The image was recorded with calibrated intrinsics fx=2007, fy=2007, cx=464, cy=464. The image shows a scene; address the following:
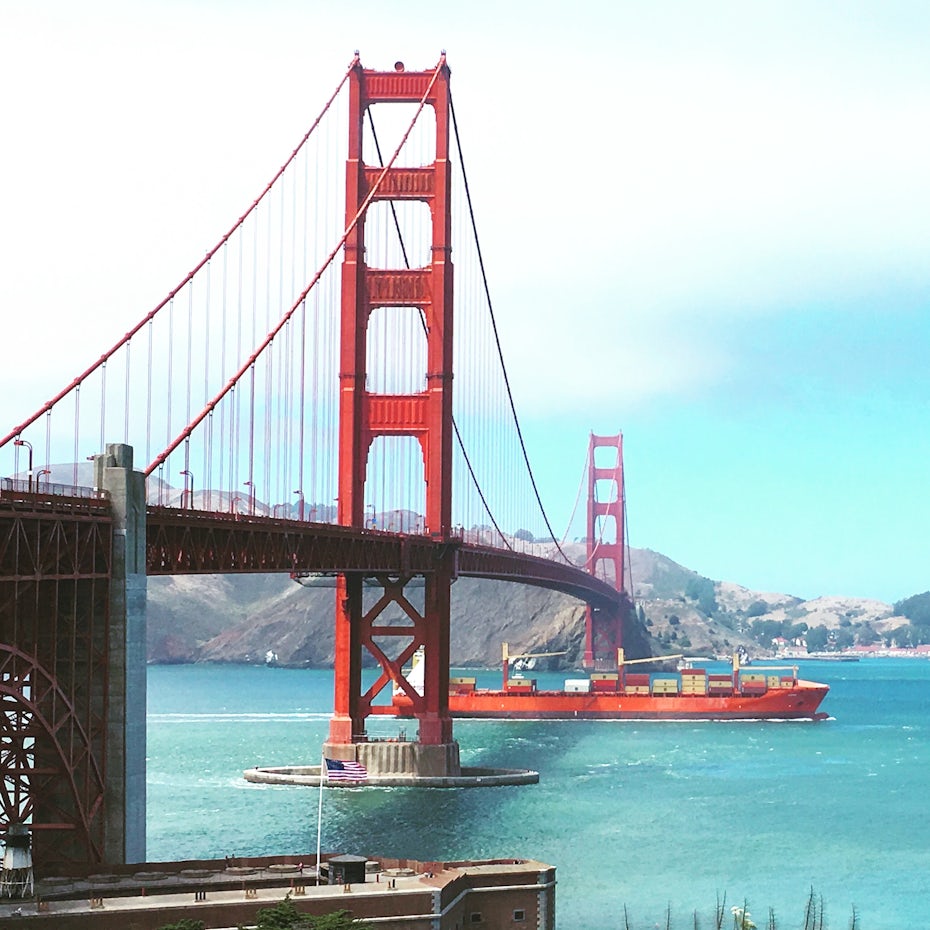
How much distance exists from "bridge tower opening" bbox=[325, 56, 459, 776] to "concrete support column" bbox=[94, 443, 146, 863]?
32.8 meters

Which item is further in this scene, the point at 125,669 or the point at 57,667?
the point at 125,669

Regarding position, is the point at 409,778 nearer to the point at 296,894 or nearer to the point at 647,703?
the point at 296,894

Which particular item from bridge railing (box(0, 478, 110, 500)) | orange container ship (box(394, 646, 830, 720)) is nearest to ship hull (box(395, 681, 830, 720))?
orange container ship (box(394, 646, 830, 720))

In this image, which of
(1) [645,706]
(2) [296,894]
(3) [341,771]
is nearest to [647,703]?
(1) [645,706]

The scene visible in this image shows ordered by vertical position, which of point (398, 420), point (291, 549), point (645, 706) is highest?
point (398, 420)

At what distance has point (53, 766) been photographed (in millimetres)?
38438

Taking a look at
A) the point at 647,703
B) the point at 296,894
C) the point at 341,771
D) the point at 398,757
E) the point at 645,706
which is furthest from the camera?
the point at 647,703

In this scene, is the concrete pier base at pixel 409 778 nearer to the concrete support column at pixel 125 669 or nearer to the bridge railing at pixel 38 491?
the concrete support column at pixel 125 669

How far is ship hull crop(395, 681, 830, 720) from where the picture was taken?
4862 inches

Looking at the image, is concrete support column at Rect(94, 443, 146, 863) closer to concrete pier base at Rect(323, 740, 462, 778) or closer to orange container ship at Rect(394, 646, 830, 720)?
concrete pier base at Rect(323, 740, 462, 778)

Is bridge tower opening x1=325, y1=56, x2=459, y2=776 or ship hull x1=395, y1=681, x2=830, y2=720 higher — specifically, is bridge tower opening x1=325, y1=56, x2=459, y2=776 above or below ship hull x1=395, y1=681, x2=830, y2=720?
above

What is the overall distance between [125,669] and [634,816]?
97.0 ft

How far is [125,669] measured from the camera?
39688 millimetres

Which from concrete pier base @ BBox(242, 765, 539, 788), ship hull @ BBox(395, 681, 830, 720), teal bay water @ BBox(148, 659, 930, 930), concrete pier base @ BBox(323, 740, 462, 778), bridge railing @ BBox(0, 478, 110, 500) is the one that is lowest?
teal bay water @ BBox(148, 659, 930, 930)
